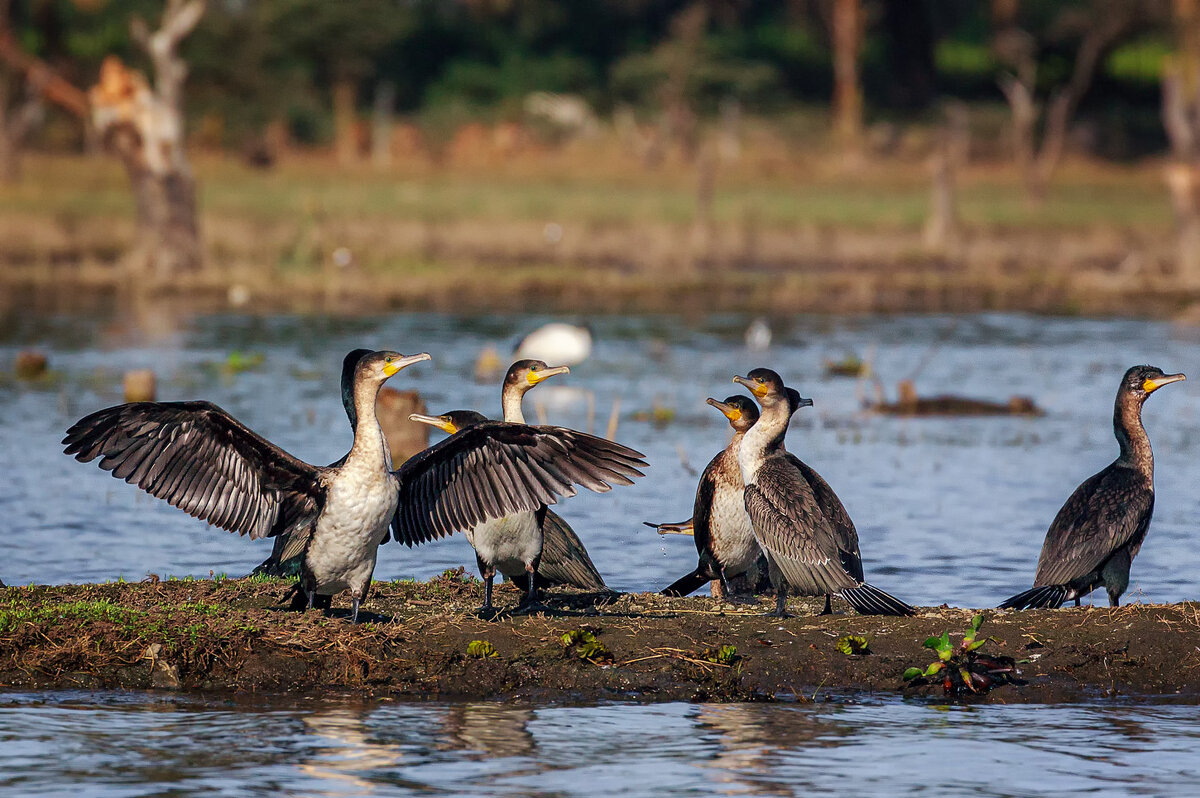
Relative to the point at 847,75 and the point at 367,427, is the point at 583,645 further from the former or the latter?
the point at 847,75

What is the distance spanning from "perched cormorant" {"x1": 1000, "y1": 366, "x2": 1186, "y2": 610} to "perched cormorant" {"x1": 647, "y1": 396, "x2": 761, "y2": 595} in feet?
4.47

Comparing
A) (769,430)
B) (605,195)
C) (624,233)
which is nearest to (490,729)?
(769,430)

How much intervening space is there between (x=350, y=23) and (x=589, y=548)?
40.6 meters

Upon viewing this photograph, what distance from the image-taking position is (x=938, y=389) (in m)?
19.8

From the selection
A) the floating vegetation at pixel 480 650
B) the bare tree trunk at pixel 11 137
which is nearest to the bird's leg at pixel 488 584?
the floating vegetation at pixel 480 650

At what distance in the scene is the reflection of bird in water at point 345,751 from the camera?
7.08 m

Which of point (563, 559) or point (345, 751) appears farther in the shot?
point (563, 559)

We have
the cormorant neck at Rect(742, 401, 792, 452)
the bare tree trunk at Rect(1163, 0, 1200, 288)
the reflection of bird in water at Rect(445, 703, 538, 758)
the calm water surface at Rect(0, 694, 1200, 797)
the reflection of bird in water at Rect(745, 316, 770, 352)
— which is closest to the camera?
the calm water surface at Rect(0, 694, 1200, 797)

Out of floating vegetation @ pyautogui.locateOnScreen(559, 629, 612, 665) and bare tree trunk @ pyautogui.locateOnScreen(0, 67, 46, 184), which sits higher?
bare tree trunk @ pyautogui.locateOnScreen(0, 67, 46, 184)

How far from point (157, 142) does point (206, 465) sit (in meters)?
19.9

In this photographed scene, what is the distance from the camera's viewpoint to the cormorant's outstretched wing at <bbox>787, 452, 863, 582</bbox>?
8.66 m

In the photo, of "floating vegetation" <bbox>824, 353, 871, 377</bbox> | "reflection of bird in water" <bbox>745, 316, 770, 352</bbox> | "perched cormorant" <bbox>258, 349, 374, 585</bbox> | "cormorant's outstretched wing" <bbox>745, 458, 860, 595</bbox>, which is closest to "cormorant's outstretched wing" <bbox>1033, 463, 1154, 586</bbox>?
"cormorant's outstretched wing" <bbox>745, 458, 860, 595</bbox>

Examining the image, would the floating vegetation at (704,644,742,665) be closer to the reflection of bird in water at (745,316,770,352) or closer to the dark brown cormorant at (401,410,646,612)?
the dark brown cormorant at (401,410,646,612)

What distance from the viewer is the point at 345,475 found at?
26.3ft
